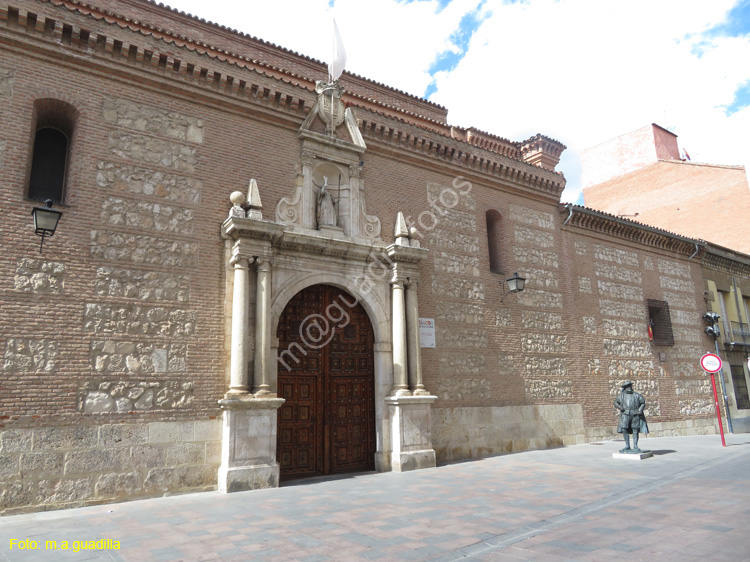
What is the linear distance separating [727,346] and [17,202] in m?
20.8

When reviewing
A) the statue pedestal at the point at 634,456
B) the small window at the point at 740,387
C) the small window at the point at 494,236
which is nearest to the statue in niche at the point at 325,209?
the small window at the point at 494,236

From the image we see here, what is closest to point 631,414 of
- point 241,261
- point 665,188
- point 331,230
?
point 331,230

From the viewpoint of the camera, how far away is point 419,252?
10.5 metres

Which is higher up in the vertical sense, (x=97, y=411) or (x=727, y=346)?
(x=727, y=346)

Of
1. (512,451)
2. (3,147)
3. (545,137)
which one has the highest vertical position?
(545,137)

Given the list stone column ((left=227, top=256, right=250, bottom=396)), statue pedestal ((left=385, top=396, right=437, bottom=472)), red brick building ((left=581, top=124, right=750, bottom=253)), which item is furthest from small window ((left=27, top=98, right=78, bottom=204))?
red brick building ((left=581, top=124, right=750, bottom=253))

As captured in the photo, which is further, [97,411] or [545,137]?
[545,137]

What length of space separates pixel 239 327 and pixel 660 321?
13.9 m

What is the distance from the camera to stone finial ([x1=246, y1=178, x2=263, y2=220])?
8.74 meters

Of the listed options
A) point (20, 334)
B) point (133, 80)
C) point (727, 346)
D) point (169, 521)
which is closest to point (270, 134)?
point (133, 80)

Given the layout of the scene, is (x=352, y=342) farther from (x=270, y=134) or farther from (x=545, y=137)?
(x=545, y=137)

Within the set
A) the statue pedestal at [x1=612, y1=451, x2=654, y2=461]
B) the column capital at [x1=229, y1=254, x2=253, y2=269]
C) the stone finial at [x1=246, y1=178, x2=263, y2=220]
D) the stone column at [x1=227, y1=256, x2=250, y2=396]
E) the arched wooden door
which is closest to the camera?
the stone column at [x1=227, y1=256, x2=250, y2=396]

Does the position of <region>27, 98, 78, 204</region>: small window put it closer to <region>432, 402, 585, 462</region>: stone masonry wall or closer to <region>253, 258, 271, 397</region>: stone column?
<region>253, 258, 271, 397</region>: stone column

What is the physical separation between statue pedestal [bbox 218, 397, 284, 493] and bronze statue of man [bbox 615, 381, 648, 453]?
22.9 ft
